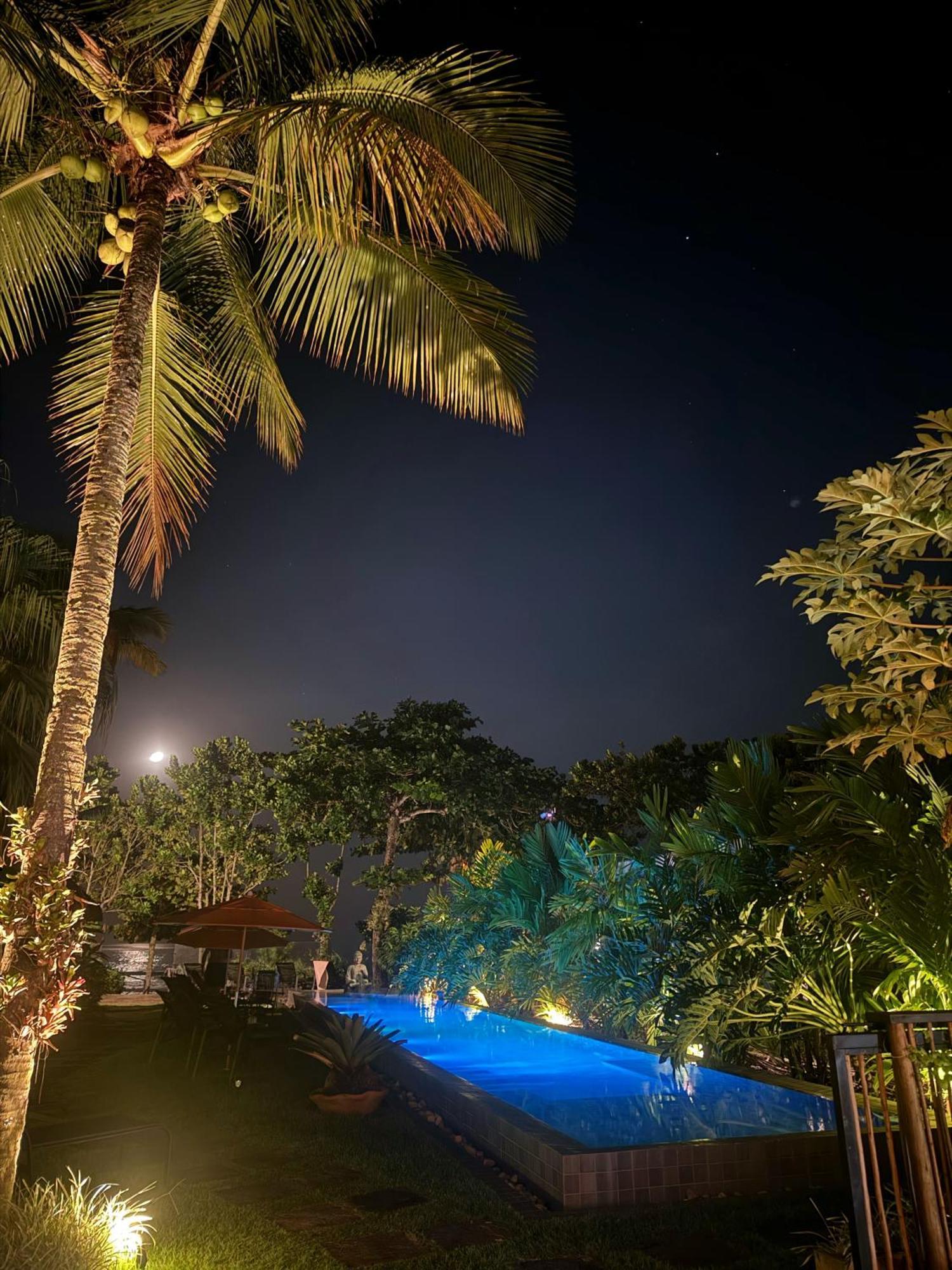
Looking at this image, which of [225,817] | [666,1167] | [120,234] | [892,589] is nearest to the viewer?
[892,589]

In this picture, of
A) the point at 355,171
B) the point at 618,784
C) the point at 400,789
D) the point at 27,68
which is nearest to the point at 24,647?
the point at 27,68

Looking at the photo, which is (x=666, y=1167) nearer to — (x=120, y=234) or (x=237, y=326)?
(x=120, y=234)

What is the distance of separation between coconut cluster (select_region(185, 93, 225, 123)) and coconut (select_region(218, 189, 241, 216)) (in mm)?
434

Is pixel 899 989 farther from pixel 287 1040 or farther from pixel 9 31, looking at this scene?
pixel 287 1040

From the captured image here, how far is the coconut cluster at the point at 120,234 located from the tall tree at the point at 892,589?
4606mm

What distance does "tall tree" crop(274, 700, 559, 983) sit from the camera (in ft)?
78.4

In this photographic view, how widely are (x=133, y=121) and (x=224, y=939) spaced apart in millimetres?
10704

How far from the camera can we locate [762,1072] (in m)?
7.05

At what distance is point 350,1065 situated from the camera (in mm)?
7773

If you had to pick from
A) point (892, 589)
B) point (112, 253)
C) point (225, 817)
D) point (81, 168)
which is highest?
point (81, 168)

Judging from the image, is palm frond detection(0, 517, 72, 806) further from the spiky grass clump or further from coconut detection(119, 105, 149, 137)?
the spiky grass clump

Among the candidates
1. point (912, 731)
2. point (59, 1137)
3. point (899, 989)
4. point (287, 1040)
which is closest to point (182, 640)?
point (287, 1040)

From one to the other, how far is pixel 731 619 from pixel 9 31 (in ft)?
96.2

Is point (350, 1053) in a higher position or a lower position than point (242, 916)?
lower
